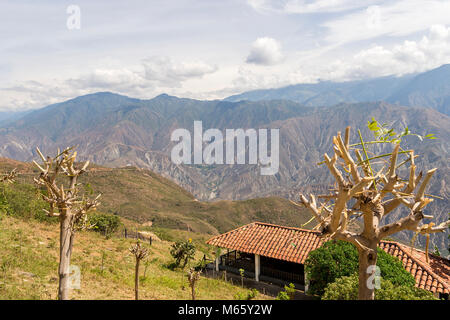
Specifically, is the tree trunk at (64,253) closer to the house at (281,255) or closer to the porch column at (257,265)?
the house at (281,255)

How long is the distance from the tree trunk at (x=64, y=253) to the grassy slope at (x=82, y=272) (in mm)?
3410

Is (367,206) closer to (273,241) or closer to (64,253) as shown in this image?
(64,253)

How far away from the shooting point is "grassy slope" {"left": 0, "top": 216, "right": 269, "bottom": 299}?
406 inches

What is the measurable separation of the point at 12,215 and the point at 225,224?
77594 mm

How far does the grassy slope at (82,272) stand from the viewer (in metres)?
10.3

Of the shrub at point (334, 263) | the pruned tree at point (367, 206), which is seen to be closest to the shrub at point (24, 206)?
the shrub at point (334, 263)

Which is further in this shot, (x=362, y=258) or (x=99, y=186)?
A: (x=99, y=186)

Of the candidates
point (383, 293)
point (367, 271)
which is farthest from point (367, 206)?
point (383, 293)

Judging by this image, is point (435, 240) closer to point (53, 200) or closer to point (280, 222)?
point (280, 222)

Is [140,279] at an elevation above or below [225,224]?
above
